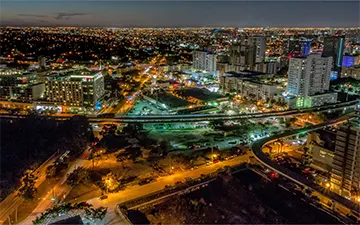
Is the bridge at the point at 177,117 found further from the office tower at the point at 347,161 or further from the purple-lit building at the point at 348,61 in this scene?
the purple-lit building at the point at 348,61

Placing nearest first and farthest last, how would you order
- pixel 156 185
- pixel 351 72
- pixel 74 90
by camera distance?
1. pixel 156 185
2. pixel 74 90
3. pixel 351 72

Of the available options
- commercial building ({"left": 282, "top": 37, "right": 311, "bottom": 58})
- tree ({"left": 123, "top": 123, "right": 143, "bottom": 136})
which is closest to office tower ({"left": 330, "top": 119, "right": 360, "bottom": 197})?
tree ({"left": 123, "top": 123, "right": 143, "bottom": 136})

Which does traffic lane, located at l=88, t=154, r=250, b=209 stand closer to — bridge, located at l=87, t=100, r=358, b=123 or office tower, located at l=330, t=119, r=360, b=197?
office tower, located at l=330, t=119, r=360, b=197

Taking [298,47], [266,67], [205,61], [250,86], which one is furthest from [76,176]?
[298,47]

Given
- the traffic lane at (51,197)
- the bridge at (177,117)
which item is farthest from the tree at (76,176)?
the bridge at (177,117)

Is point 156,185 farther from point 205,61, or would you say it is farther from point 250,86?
point 205,61

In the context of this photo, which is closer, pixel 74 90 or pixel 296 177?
pixel 296 177
